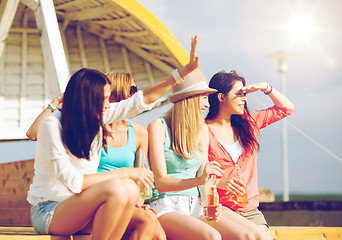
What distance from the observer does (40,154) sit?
2.31 metres

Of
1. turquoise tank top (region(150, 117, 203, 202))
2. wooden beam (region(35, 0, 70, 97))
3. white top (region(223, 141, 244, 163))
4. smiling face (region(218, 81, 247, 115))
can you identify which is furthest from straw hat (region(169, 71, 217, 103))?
wooden beam (region(35, 0, 70, 97))

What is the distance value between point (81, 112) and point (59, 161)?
0.24 m

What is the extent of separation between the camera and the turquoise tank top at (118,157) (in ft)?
9.09

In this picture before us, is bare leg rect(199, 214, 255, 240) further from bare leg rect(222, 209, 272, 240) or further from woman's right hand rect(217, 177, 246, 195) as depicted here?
woman's right hand rect(217, 177, 246, 195)

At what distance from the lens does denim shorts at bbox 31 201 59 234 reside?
230 centimetres

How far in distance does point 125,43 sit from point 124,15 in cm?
159

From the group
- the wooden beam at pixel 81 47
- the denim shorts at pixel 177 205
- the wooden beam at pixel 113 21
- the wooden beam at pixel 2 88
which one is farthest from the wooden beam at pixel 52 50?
the wooden beam at pixel 81 47

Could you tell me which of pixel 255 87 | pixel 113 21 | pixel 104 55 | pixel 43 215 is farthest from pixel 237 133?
pixel 104 55

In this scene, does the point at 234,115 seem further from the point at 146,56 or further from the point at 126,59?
the point at 126,59

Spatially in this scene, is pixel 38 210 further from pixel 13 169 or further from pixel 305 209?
pixel 305 209

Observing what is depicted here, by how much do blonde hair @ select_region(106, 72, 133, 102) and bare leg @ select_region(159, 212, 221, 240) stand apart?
755 millimetres

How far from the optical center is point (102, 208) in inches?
87.5

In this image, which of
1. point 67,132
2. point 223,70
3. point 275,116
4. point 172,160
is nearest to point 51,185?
point 67,132

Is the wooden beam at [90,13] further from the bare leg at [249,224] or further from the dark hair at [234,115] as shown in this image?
the bare leg at [249,224]
